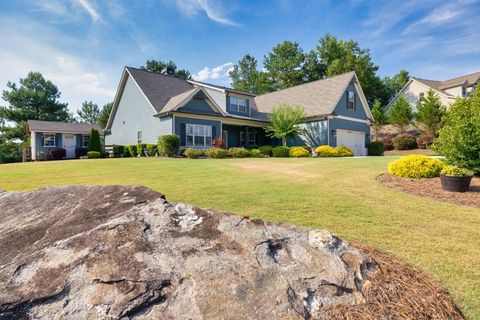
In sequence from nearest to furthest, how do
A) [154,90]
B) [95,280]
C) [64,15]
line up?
[95,280] → [64,15] → [154,90]

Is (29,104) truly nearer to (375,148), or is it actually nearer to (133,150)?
(133,150)

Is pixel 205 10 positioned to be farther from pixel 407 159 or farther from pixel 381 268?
pixel 381 268

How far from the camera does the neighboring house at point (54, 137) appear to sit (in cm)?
2414

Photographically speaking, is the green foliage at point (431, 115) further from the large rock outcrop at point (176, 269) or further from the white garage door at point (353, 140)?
the large rock outcrop at point (176, 269)

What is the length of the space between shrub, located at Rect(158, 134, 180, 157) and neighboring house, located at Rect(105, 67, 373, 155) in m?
1.29

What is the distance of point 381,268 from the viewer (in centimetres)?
245

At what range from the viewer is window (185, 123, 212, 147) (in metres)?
19.7

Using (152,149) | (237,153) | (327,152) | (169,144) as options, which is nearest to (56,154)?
(152,149)

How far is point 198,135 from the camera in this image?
20203 millimetres

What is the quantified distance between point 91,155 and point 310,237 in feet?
77.9

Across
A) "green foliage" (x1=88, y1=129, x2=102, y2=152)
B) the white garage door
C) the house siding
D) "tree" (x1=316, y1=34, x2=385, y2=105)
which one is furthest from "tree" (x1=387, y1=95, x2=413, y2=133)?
"green foliage" (x1=88, y1=129, x2=102, y2=152)

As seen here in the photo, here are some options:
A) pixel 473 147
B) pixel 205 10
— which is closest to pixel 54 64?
pixel 205 10

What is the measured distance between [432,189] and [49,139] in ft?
95.8

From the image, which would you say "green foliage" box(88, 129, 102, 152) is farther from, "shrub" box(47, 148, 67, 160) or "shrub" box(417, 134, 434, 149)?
"shrub" box(417, 134, 434, 149)
